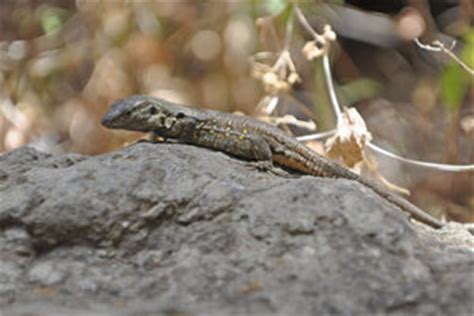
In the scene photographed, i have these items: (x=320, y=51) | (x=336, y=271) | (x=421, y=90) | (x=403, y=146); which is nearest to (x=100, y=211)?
(x=336, y=271)

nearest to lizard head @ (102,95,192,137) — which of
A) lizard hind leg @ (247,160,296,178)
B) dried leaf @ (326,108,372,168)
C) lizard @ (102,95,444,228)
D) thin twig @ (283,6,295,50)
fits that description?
lizard @ (102,95,444,228)

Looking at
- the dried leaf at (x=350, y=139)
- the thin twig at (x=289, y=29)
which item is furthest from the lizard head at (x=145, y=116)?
Answer: the thin twig at (x=289, y=29)

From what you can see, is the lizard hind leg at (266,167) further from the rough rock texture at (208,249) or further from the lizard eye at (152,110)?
the lizard eye at (152,110)

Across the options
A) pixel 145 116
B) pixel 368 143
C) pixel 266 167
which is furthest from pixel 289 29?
pixel 266 167

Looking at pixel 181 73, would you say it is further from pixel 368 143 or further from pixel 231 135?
pixel 231 135

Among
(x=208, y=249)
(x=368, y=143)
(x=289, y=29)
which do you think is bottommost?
(x=368, y=143)

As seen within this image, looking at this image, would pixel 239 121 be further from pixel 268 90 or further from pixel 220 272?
pixel 220 272
